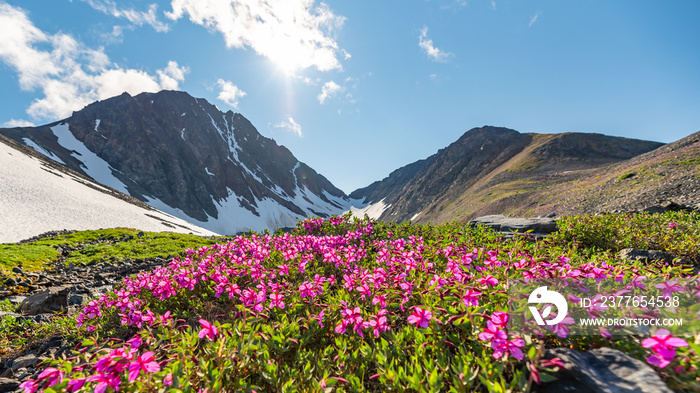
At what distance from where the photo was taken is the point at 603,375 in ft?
6.40

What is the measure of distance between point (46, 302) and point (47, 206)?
43.4 meters

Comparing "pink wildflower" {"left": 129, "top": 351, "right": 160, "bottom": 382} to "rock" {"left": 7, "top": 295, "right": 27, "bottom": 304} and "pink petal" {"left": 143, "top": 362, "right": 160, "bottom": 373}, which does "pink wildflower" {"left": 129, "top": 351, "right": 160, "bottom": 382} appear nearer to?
"pink petal" {"left": 143, "top": 362, "right": 160, "bottom": 373}

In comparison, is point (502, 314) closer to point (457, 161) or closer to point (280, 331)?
point (280, 331)

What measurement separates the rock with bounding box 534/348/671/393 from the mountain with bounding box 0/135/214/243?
41.1 metres

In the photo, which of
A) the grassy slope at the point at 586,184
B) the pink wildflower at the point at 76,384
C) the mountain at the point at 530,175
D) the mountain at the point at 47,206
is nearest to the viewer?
the pink wildflower at the point at 76,384

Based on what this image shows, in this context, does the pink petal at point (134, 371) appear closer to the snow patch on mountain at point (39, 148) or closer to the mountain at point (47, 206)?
the mountain at point (47, 206)

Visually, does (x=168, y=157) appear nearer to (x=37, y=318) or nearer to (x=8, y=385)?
(x=37, y=318)

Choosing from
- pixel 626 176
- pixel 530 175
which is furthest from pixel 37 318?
pixel 530 175

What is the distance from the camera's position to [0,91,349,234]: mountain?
8800 cm

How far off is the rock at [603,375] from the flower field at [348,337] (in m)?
0.10

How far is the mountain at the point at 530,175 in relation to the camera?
91.0 feet

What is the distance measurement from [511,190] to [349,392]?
55348 millimetres

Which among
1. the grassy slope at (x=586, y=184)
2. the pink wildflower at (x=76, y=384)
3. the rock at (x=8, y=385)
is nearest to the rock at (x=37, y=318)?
the rock at (x=8, y=385)

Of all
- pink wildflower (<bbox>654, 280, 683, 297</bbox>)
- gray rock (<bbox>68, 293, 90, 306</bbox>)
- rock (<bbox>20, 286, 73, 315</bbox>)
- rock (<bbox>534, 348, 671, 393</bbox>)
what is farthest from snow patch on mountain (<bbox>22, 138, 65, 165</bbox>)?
pink wildflower (<bbox>654, 280, 683, 297</bbox>)
